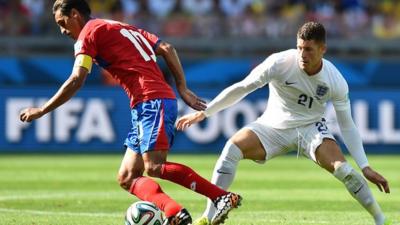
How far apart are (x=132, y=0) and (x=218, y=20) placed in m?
2.13

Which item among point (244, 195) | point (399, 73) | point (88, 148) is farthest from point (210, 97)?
point (244, 195)

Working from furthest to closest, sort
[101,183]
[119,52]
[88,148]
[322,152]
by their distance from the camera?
[88,148]
[101,183]
[322,152]
[119,52]

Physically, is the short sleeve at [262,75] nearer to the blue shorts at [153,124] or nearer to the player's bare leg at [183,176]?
the blue shorts at [153,124]

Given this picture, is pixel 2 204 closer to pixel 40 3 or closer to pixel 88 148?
pixel 88 148

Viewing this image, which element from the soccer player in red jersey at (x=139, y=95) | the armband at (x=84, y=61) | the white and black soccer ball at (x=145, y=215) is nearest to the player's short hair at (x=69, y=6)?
the soccer player in red jersey at (x=139, y=95)

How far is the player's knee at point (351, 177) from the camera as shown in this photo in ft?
28.2

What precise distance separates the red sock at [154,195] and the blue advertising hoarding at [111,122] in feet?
39.3

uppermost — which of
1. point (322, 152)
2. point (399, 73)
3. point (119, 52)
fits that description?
point (119, 52)

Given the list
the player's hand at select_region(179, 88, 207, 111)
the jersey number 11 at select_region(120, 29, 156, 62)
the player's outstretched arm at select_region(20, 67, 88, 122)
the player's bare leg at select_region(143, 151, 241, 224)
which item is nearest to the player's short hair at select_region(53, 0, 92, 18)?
the jersey number 11 at select_region(120, 29, 156, 62)

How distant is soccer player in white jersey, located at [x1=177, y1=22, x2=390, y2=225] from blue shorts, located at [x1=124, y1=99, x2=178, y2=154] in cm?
42

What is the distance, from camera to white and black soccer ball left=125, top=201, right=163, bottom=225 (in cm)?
808

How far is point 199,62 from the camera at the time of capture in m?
21.2

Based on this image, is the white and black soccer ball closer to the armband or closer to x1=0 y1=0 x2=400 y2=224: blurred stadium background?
the armband

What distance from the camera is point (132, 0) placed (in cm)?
2225
